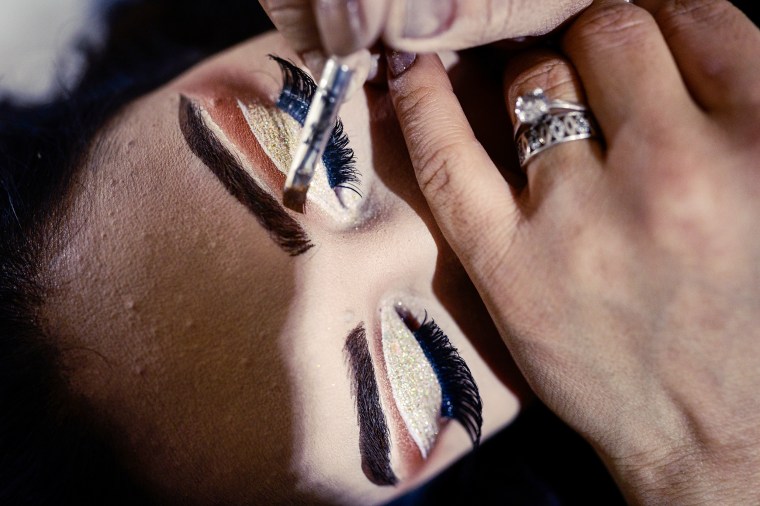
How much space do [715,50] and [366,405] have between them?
1.64 ft

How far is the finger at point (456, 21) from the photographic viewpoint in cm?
47

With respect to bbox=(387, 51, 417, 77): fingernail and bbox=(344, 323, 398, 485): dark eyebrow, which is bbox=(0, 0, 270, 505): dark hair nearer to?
bbox=(344, 323, 398, 485): dark eyebrow

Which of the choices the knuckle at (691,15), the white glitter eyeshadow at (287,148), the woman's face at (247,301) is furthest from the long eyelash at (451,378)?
the knuckle at (691,15)

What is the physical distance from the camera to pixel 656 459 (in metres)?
0.62

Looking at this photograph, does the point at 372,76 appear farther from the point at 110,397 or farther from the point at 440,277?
the point at 110,397

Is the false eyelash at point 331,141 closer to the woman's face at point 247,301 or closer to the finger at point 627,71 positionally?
the woman's face at point 247,301

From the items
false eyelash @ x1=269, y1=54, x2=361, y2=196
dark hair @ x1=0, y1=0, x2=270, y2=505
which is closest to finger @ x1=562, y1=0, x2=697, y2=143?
false eyelash @ x1=269, y1=54, x2=361, y2=196

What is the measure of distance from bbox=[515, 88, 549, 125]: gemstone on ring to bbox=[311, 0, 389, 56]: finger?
0.56 feet

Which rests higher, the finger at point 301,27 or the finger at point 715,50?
the finger at point 301,27

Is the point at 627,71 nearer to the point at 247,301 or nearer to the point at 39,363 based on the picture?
the point at 247,301

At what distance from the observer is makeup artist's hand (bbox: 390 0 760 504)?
1.57ft

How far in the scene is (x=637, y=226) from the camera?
49cm

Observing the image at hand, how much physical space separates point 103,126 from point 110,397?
348 millimetres

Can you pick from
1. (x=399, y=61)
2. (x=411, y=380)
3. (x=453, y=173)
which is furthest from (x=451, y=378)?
(x=399, y=61)
